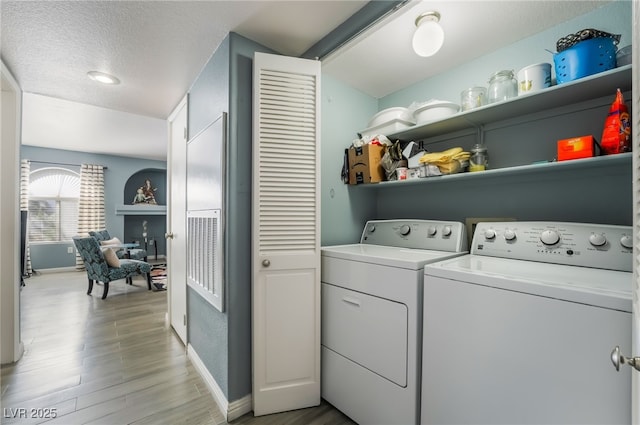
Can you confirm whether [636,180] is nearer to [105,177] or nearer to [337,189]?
[337,189]

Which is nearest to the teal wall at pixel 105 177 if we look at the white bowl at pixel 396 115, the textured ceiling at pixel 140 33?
the textured ceiling at pixel 140 33

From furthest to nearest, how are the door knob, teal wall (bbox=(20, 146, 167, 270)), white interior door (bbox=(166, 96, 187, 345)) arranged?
teal wall (bbox=(20, 146, 167, 270)), white interior door (bbox=(166, 96, 187, 345)), the door knob

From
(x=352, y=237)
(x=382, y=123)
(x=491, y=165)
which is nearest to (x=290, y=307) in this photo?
(x=352, y=237)

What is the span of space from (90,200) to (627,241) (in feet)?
24.5

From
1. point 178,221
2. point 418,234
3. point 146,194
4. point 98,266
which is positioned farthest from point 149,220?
point 418,234

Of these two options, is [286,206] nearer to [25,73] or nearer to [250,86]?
[250,86]

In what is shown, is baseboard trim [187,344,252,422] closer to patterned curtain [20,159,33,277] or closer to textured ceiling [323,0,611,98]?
textured ceiling [323,0,611,98]

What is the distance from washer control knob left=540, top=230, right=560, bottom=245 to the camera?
1.27m

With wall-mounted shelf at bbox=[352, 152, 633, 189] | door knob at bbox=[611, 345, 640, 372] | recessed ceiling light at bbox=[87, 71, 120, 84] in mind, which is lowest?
door knob at bbox=[611, 345, 640, 372]

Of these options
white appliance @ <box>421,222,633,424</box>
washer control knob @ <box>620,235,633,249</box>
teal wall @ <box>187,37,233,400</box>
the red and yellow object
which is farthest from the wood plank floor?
the red and yellow object

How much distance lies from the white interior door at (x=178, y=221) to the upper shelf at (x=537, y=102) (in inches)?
72.1

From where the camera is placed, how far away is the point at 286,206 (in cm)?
161

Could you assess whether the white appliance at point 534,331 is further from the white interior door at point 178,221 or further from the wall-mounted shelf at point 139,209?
the wall-mounted shelf at point 139,209

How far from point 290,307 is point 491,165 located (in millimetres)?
1506
